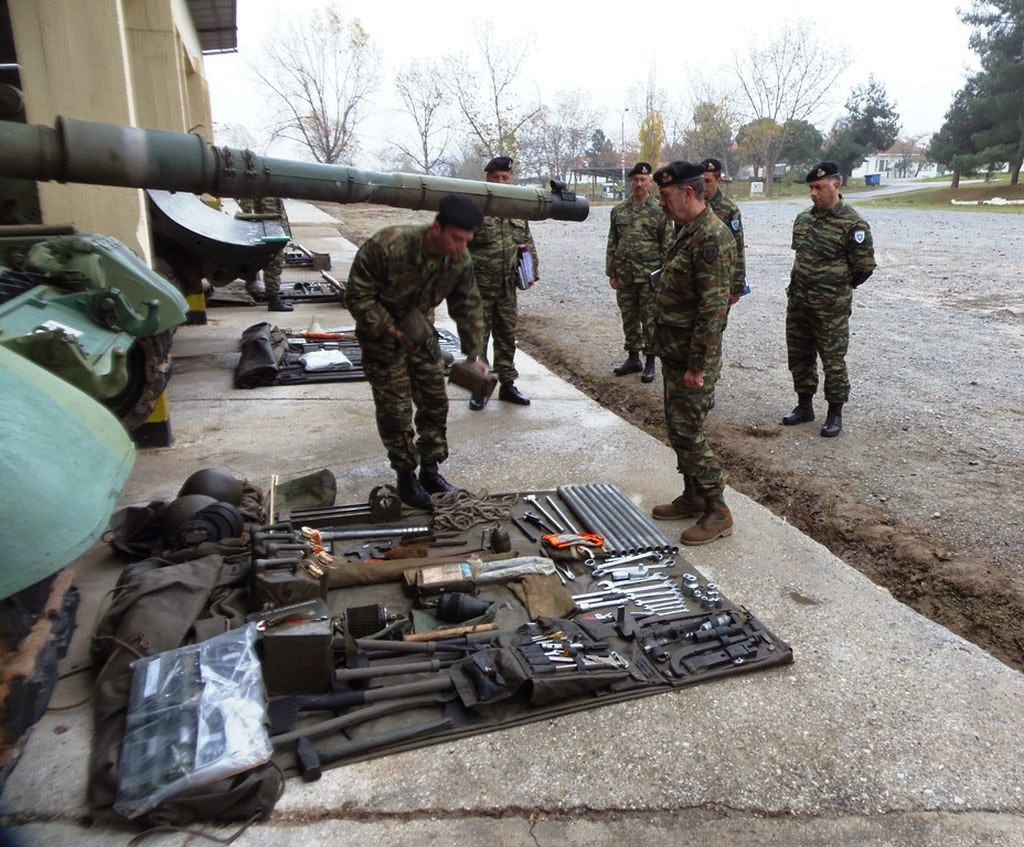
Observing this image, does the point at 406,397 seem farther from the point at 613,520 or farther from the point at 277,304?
the point at 277,304

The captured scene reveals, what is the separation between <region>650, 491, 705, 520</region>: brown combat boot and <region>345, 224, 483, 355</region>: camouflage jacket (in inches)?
65.1

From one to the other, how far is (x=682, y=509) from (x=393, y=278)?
1.95 meters

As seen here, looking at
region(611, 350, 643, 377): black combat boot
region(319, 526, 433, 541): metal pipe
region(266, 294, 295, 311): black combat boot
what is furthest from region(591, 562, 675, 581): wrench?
region(266, 294, 295, 311): black combat boot

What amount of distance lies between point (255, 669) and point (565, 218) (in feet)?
12.5

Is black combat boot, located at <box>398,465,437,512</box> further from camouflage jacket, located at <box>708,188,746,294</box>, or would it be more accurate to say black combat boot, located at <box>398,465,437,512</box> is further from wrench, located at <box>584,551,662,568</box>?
camouflage jacket, located at <box>708,188,746,294</box>

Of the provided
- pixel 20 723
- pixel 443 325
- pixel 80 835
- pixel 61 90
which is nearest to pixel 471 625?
pixel 80 835

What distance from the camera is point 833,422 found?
606 centimetres

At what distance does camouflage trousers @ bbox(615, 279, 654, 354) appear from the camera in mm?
7250

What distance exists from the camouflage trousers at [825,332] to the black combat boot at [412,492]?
10.2 feet

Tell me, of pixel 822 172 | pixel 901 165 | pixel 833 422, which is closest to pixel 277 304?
pixel 822 172

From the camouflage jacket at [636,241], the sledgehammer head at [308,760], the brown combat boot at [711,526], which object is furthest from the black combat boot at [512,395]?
the sledgehammer head at [308,760]

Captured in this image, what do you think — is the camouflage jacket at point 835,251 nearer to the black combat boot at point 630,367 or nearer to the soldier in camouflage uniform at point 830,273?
the soldier in camouflage uniform at point 830,273

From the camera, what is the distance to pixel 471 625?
11.2 ft

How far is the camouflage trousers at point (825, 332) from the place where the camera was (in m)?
5.92
